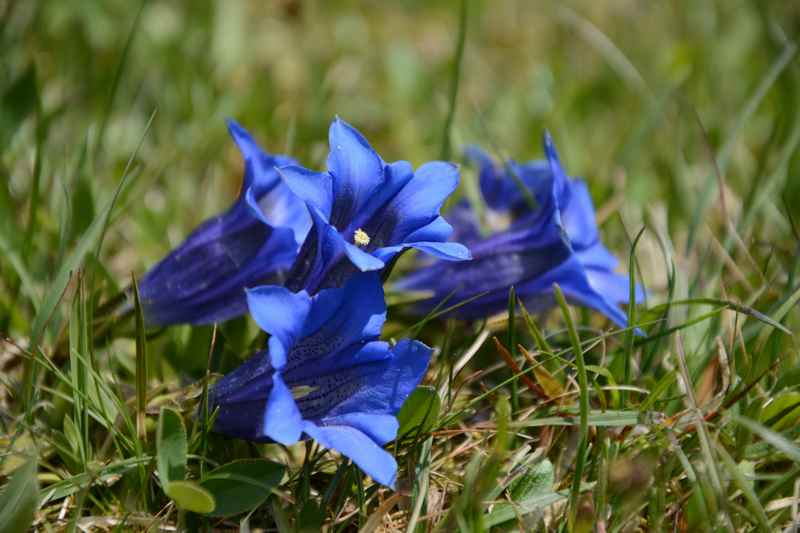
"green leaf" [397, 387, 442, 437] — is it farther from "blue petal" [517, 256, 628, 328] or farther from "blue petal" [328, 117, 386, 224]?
"blue petal" [517, 256, 628, 328]

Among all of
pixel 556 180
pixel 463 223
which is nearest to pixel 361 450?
pixel 556 180

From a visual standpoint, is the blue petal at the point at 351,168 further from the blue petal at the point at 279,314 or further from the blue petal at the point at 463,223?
the blue petal at the point at 463,223

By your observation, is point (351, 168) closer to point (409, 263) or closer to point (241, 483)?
point (241, 483)

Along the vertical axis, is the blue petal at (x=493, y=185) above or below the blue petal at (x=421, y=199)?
below

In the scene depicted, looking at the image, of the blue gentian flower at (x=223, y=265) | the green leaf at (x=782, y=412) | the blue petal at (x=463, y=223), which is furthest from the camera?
the blue petal at (x=463, y=223)

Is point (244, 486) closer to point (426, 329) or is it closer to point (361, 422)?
point (361, 422)

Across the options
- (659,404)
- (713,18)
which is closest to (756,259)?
(659,404)

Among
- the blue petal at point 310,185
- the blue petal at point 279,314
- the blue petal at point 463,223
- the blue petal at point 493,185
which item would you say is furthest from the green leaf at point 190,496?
the blue petal at point 493,185
